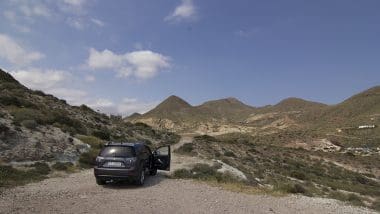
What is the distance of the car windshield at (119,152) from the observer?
16.4 meters

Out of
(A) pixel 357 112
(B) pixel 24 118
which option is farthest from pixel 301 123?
(B) pixel 24 118

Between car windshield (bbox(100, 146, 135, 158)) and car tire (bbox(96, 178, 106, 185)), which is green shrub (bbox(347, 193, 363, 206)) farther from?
car tire (bbox(96, 178, 106, 185))

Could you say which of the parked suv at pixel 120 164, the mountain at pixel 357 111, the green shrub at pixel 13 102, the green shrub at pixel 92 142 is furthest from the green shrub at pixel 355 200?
the mountain at pixel 357 111

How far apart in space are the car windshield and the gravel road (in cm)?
127

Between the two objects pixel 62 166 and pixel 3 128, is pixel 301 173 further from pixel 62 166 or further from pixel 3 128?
pixel 3 128

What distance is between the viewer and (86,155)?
25172 millimetres

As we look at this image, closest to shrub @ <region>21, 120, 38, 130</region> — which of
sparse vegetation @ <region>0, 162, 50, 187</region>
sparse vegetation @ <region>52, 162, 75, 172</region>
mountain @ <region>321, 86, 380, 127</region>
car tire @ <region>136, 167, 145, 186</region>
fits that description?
sparse vegetation @ <region>52, 162, 75, 172</region>

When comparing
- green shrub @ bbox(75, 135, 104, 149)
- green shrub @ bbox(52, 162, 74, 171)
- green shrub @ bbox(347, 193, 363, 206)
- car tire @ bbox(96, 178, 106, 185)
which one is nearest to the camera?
car tire @ bbox(96, 178, 106, 185)

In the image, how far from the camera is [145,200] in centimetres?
1362

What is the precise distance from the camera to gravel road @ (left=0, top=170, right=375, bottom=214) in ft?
40.1

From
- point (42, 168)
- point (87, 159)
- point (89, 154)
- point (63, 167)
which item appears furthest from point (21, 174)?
point (89, 154)

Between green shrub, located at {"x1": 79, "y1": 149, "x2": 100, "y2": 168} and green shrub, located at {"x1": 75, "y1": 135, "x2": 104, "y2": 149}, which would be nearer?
green shrub, located at {"x1": 79, "y1": 149, "x2": 100, "y2": 168}

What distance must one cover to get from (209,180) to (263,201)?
16.1 ft

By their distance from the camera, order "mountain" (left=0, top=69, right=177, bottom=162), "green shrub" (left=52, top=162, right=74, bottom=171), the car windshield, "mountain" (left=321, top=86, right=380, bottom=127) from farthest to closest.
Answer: "mountain" (left=321, top=86, right=380, bottom=127) < "mountain" (left=0, top=69, right=177, bottom=162) < "green shrub" (left=52, top=162, right=74, bottom=171) < the car windshield
